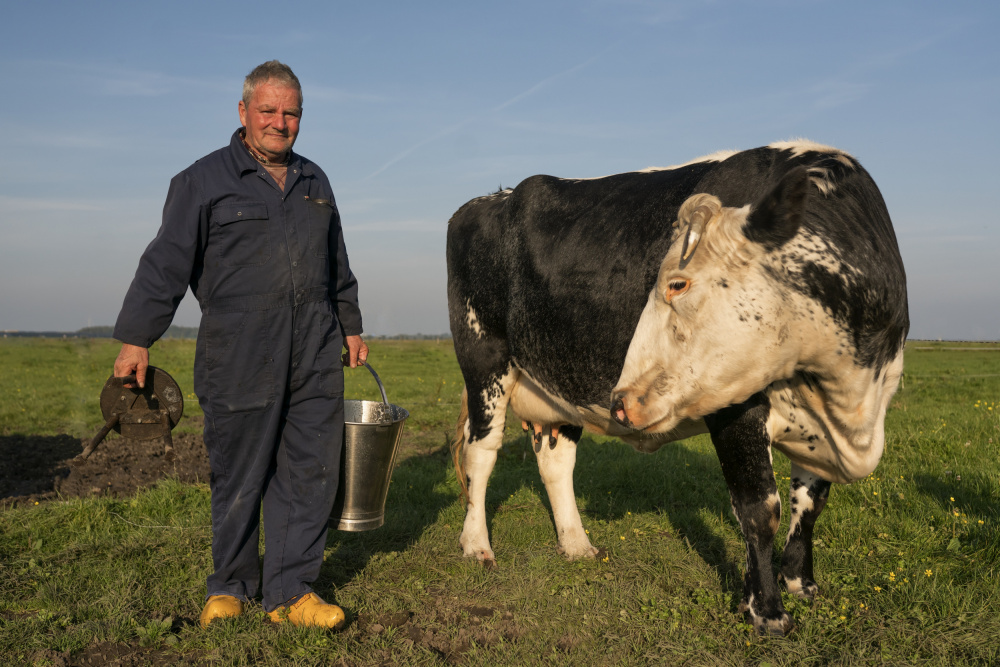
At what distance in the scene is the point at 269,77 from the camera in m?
3.77

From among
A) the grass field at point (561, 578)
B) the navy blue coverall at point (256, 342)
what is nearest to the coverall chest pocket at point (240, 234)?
the navy blue coverall at point (256, 342)

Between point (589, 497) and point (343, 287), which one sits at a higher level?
point (343, 287)

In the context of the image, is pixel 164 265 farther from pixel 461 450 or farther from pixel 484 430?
pixel 461 450

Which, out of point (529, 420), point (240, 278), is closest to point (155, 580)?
point (240, 278)

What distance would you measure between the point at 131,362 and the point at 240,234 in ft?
2.67

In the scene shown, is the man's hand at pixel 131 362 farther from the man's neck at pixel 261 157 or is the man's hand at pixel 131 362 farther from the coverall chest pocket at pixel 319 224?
the man's neck at pixel 261 157

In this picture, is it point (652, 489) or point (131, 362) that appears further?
point (652, 489)

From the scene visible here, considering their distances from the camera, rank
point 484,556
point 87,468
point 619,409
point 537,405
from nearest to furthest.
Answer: point 619,409
point 484,556
point 537,405
point 87,468

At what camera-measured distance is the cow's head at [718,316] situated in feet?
10.1

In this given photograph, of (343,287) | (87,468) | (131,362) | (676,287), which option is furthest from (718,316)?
(87,468)

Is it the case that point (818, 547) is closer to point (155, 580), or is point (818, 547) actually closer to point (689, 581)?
point (689, 581)

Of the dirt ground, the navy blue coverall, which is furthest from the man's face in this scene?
the dirt ground

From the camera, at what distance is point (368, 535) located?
5.39 metres

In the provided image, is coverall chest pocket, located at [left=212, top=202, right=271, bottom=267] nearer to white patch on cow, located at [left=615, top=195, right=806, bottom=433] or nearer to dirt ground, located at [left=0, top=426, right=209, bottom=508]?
white patch on cow, located at [left=615, top=195, right=806, bottom=433]
